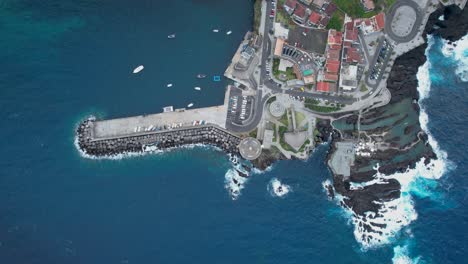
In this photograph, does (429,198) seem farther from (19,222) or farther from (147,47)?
(19,222)

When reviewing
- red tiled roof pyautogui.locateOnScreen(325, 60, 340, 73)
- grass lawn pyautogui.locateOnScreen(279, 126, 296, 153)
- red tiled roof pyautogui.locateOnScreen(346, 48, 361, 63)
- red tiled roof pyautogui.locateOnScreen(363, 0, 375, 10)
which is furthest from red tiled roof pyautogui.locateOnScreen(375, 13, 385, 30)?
grass lawn pyautogui.locateOnScreen(279, 126, 296, 153)

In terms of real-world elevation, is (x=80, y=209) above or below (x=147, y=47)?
below

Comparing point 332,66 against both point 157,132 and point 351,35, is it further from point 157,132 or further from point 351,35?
point 157,132

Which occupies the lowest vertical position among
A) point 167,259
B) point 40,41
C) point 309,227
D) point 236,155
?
point 167,259

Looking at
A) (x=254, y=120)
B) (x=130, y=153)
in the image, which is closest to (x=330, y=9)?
(x=254, y=120)

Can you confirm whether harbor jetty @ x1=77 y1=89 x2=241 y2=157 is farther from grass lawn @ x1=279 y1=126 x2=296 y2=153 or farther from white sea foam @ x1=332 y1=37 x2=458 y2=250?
white sea foam @ x1=332 y1=37 x2=458 y2=250

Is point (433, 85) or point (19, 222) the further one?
point (433, 85)

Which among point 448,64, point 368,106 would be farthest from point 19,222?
point 448,64
